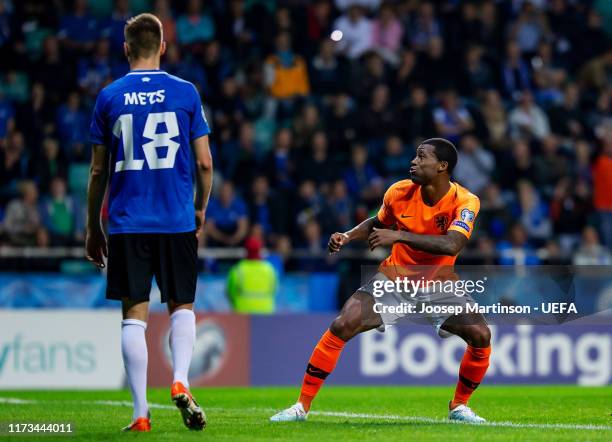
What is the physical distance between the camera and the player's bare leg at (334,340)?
8305 millimetres

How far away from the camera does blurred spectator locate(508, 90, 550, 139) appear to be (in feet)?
65.5

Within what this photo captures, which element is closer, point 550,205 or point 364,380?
point 364,380

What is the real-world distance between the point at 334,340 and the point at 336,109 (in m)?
10.9

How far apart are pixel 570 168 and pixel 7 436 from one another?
13.6 m

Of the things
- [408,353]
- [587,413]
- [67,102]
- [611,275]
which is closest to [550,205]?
[611,275]

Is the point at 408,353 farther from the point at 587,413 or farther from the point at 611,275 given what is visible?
the point at 587,413

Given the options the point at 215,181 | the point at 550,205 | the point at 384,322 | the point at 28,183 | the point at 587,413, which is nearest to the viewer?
the point at 384,322

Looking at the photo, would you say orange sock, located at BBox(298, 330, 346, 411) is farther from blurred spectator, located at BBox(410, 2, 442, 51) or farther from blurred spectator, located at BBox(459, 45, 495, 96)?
blurred spectator, located at BBox(410, 2, 442, 51)

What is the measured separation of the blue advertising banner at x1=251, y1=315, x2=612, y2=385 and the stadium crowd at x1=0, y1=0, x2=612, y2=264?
1683 millimetres

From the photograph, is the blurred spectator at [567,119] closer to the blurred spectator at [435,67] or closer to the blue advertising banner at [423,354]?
the blurred spectator at [435,67]

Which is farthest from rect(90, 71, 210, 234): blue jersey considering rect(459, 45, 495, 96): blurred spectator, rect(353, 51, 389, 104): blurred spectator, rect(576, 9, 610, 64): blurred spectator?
rect(576, 9, 610, 64): blurred spectator

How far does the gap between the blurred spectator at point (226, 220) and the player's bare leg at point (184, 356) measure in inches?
365

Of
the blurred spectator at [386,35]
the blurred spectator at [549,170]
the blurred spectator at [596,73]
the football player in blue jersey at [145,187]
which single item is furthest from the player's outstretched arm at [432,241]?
the blurred spectator at [596,73]

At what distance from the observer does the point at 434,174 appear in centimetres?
860
